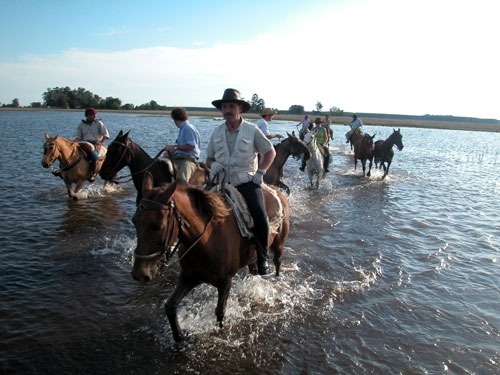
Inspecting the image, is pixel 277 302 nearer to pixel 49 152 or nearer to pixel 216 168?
pixel 216 168

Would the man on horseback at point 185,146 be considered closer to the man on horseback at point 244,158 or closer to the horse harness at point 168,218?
the man on horseback at point 244,158

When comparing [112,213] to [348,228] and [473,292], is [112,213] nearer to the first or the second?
[348,228]

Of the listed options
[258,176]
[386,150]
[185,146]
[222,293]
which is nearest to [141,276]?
[222,293]

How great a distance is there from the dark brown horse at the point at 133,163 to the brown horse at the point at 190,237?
11.6 ft

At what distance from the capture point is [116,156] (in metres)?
7.80

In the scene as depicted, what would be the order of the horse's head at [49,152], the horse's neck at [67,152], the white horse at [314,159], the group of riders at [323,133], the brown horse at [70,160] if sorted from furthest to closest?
1. the group of riders at [323,133]
2. the white horse at [314,159]
3. the horse's neck at [67,152]
4. the brown horse at [70,160]
5. the horse's head at [49,152]

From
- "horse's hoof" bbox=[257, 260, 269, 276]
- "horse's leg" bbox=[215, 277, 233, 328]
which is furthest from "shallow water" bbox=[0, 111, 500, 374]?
"horse's hoof" bbox=[257, 260, 269, 276]

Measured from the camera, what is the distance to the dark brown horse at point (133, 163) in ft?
25.3

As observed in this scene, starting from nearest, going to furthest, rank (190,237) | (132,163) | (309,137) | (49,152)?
1. (190,237)
2. (132,163)
3. (49,152)
4. (309,137)

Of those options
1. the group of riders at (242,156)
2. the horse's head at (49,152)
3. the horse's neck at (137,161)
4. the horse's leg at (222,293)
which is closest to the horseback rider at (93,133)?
the horse's head at (49,152)

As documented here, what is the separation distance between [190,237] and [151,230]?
22.9 inches

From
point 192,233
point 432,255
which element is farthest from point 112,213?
point 432,255

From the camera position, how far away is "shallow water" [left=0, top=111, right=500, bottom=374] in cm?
456

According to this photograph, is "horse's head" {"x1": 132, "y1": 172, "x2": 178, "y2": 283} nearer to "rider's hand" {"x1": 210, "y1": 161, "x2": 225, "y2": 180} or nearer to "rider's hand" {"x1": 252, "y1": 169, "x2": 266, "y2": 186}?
"rider's hand" {"x1": 210, "y1": 161, "x2": 225, "y2": 180}
